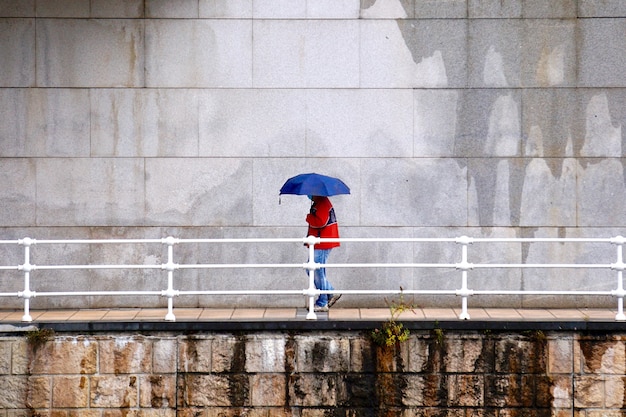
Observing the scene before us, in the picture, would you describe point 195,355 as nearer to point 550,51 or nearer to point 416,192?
point 416,192

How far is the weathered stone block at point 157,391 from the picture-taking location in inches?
407

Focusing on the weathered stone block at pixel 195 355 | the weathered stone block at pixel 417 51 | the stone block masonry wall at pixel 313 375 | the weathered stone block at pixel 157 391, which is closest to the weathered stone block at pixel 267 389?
the stone block masonry wall at pixel 313 375

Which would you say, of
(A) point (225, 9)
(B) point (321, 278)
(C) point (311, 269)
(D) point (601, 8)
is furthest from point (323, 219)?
(D) point (601, 8)

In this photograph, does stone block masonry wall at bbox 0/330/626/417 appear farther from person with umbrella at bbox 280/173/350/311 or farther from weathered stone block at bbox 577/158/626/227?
weathered stone block at bbox 577/158/626/227

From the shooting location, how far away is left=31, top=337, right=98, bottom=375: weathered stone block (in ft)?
34.0

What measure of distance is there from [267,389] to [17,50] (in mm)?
5816

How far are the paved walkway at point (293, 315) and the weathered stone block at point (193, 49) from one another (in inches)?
123

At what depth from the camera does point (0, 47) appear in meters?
12.5

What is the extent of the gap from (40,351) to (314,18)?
561 centimetres

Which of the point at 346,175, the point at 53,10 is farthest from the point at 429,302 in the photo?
the point at 53,10

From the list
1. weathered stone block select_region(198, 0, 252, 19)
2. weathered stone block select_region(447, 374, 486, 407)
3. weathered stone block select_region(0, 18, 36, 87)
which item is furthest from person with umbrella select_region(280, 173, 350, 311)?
weathered stone block select_region(0, 18, 36, 87)

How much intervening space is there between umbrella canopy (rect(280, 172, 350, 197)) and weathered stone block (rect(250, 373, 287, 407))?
83.5 inches

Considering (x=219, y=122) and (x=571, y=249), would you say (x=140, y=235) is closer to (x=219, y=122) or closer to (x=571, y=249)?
(x=219, y=122)

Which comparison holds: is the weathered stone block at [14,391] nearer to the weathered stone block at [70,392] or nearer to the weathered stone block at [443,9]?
the weathered stone block at [70,392]
